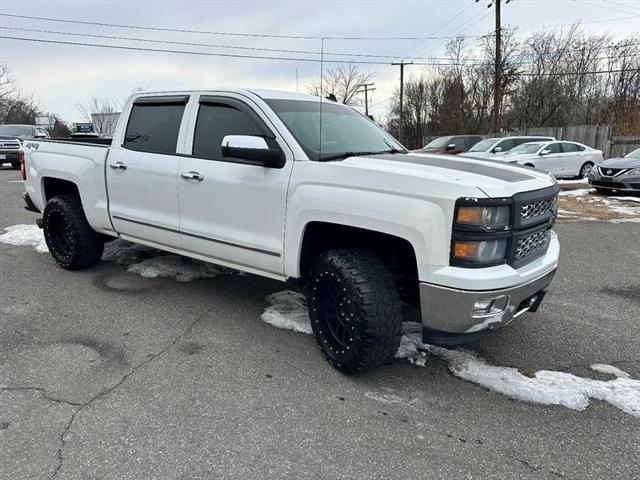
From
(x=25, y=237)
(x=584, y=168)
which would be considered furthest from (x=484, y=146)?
(x=25, y=237)

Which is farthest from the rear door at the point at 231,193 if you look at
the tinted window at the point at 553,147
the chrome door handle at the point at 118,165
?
the tinted window at the point at 553,147

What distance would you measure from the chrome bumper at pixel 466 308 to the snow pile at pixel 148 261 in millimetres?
3118

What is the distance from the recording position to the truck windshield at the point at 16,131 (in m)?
20.7

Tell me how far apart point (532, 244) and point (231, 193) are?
2.17m

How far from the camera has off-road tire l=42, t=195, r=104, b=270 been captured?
17.0 ft

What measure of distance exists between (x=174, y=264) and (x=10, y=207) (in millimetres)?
6279

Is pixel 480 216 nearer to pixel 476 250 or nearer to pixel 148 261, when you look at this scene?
pixel 476 250

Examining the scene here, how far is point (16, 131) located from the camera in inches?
821

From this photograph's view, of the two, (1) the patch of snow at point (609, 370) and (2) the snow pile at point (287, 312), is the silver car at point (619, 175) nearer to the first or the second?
(1) the patch of snow at point (609, 370)

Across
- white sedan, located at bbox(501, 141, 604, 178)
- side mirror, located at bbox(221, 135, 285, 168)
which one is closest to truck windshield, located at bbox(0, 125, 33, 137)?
white sedan, located at bbox(501, 141, 604, 178)

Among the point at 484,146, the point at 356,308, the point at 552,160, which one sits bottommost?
the point at 356,308

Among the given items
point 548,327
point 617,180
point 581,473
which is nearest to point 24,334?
point 581,473

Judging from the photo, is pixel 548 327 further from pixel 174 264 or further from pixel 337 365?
pixel 174 264

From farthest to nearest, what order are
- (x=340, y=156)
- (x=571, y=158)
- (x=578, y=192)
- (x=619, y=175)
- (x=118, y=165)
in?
(x=571, y=158), (x=578, y=192), (x=619, y=175), (x=118, y=165), (x=340, y=156)
